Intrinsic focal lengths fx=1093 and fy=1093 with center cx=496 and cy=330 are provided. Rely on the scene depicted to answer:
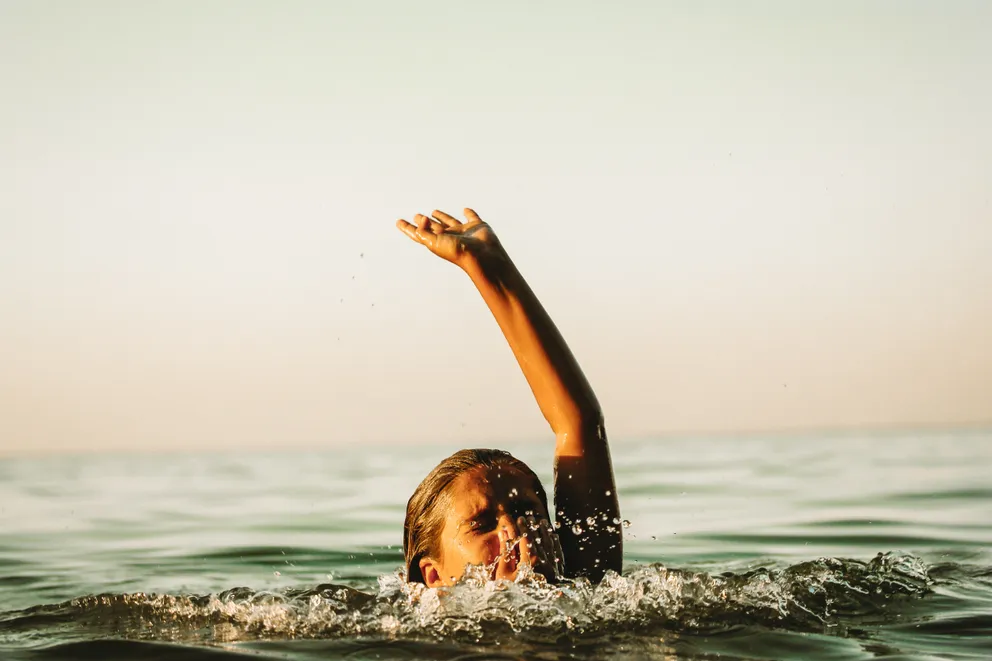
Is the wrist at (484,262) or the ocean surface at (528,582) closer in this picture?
the ocean surface at (528,582)

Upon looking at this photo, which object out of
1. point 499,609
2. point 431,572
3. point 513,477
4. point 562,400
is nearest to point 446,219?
point 562,400

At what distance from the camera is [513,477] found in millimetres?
4742

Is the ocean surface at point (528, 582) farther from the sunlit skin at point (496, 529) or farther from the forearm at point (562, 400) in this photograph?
the forearm at point (562, 400)

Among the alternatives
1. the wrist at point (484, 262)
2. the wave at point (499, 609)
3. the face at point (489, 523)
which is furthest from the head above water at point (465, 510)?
the wrist at point (484, 262)

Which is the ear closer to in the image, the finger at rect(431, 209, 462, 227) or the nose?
the nose

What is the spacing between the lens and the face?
14.9 feet

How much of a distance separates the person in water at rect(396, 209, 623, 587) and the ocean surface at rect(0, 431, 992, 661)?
172 millimetres

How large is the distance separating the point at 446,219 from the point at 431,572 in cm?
158

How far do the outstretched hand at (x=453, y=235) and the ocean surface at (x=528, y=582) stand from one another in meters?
1.39

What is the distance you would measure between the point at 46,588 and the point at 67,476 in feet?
47.6

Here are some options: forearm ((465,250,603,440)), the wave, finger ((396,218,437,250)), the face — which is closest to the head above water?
the face

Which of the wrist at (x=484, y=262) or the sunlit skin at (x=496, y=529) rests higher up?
the wrist at (x=484, y=262)

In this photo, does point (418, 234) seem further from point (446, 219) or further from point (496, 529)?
point (496, 529)

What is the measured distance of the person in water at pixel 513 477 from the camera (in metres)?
4.60
